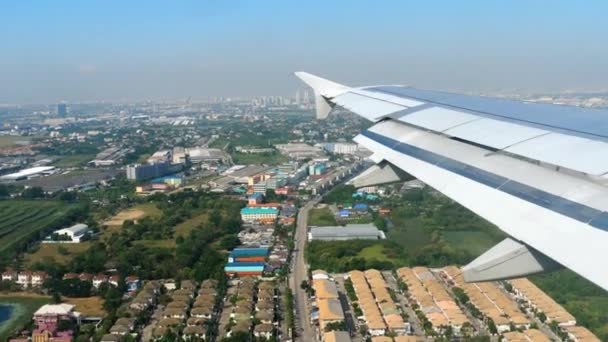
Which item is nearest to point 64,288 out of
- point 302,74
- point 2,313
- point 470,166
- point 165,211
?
point 2,313

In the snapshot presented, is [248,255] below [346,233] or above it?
below

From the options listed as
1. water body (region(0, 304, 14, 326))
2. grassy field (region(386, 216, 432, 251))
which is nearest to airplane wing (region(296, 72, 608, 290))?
water body (region(0, 304, 14, 326))

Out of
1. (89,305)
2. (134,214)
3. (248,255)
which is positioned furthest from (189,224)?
(89,305)

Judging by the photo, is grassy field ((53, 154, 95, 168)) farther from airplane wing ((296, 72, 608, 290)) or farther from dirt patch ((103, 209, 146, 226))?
airplane wing ((296, 72, 608, 290))

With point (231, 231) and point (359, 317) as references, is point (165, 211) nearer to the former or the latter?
point (231, 231)

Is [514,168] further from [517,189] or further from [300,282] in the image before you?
[300,282]

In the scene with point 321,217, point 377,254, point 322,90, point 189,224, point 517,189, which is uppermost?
point 322,90

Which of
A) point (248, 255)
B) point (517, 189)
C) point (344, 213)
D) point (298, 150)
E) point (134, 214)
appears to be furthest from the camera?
point (298, 150)
